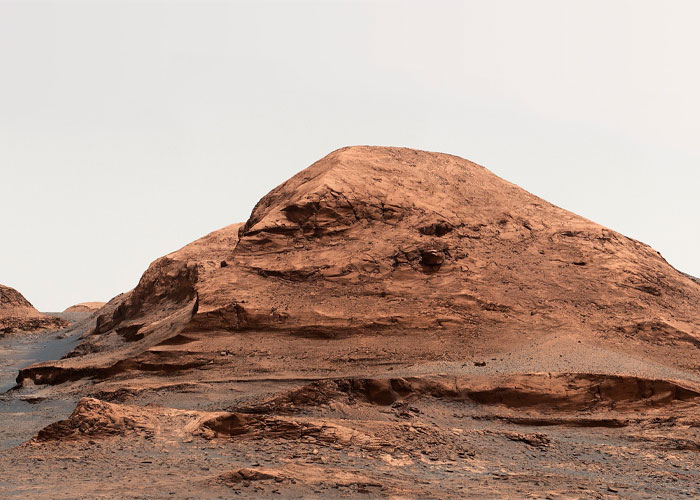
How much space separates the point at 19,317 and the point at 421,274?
3112 centimetres

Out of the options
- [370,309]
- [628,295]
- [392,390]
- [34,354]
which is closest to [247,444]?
[392,390]

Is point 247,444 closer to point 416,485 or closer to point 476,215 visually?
point 416,485

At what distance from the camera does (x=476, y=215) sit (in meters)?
22.3

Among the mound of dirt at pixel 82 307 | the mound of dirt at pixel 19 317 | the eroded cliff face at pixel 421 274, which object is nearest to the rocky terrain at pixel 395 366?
the eroded cliff face at pixel 421 274

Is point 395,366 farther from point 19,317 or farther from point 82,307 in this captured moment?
point 82,307

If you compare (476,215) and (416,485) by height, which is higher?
(476,215)

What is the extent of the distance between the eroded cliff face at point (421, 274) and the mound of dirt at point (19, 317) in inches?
867

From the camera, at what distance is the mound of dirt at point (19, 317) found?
139 feet

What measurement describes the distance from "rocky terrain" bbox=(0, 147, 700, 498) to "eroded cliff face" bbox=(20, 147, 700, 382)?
0.06m

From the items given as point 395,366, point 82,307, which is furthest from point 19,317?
point 395,366

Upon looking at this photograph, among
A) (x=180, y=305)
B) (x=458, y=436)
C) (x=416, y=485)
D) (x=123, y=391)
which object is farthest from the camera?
(x=180, y=305)

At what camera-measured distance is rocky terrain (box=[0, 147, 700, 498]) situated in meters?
10.6

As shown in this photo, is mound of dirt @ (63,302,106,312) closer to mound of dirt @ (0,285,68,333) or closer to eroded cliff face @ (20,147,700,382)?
mound of dirt @ (0,285,68,333)

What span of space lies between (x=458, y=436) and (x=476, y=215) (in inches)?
426
